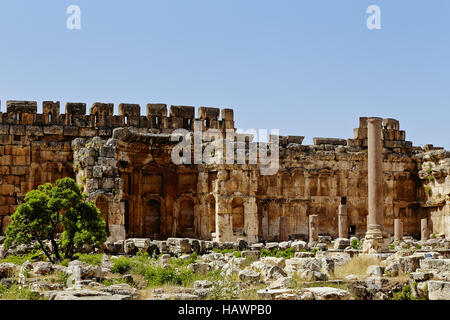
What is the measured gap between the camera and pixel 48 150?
106ft

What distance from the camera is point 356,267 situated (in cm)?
Answer: 1830

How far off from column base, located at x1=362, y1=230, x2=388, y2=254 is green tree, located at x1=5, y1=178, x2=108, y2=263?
27.5ft

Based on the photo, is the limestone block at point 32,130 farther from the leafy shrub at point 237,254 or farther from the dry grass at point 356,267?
the dry grass at point 356,267

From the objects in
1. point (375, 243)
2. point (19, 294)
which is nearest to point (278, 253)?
point (375, 243)

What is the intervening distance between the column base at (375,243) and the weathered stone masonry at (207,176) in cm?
970

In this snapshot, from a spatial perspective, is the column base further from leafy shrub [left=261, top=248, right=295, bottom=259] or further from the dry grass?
leafy shrub [left=261, top=248, right=295, bottom=259]

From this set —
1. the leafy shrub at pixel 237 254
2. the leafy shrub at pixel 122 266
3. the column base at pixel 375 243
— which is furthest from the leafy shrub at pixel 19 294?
the column base at pixel 375 243

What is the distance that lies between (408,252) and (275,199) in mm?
13822

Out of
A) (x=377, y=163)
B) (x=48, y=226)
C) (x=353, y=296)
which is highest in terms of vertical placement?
(x=377, y=163)

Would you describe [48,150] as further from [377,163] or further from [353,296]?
[353,296]

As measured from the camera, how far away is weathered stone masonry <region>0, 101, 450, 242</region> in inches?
1220

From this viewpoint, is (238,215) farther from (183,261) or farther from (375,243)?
(375,243)

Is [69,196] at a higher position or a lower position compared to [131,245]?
higher
